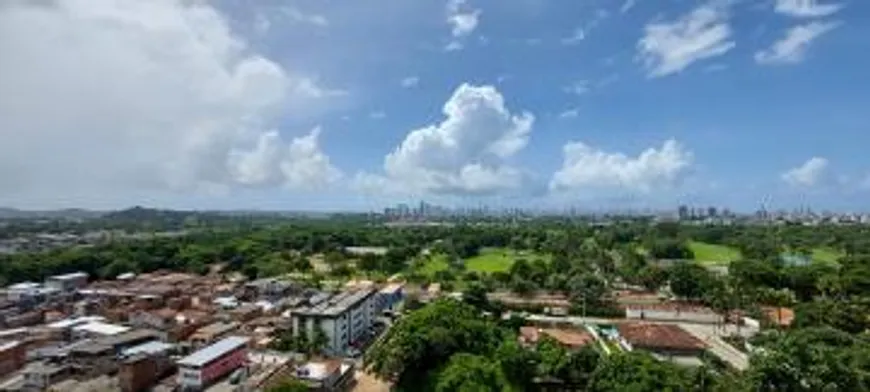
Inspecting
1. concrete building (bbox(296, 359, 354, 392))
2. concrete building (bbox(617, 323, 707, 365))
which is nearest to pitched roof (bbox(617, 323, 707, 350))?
concrete building (bbox(617, 323, 707, 365))

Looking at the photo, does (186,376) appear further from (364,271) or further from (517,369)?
(364,271)

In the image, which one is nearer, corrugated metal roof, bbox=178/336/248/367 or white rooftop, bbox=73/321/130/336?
corrugated metal roof, bbox=178/336/248/367

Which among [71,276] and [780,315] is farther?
[71,276]

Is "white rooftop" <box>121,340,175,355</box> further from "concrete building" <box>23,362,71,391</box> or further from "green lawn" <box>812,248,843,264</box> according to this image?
"green lawn" <box>812,248,843,264</box>

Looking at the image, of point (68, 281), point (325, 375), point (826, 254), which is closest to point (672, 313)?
point (325, 375)

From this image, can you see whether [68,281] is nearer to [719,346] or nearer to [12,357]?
[12,357]
